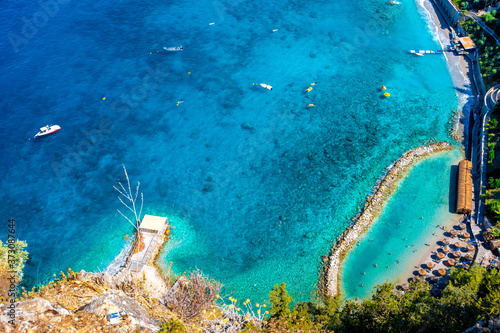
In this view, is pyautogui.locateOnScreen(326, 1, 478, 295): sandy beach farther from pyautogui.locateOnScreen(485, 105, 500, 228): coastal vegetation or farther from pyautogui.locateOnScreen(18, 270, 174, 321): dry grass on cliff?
pyautogui.locateOnScreen(18, 270, 174, 321): dry grass on cliff

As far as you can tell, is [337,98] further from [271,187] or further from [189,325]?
[189,325]

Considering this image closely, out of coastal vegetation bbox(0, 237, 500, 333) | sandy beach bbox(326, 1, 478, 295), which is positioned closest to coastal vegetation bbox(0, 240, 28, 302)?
coastal vegetation bbox(0, 237, 500, 333)

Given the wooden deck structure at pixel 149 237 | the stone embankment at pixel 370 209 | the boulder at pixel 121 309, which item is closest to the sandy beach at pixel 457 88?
the stone embankment at pixel 370 209

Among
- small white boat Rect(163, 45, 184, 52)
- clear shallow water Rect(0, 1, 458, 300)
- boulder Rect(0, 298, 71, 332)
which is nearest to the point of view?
boulder Rect(0, 298, 71, 332)

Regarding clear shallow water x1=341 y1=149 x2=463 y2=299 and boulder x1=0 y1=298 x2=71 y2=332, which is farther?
clear shallow water x1=341 y1=149 x2=463 y2=299

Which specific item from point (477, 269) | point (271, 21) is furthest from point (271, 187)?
point (271, 21)

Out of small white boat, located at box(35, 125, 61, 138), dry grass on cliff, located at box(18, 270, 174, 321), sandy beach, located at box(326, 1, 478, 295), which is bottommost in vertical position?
small white boat, located at box(35, 125, 61, 138)

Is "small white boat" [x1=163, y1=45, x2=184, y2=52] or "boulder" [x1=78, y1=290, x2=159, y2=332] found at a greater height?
"boulder" [x1=78, y1=290, x2=159, y2=332]
